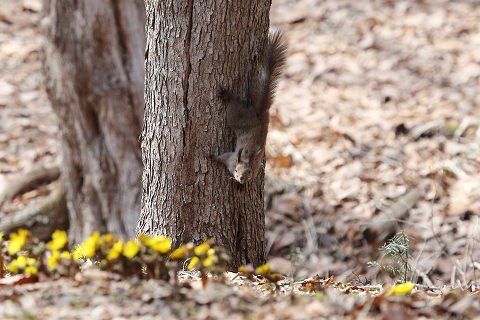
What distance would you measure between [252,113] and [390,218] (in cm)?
253

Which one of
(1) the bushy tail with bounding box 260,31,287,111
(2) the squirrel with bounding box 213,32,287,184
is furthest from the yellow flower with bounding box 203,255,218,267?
(1) the bushy tail with bounding box 260,31,287,111

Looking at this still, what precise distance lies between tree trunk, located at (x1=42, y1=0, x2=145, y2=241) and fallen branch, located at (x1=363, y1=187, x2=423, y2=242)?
2053 millimetres

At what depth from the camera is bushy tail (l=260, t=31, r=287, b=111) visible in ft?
13.7

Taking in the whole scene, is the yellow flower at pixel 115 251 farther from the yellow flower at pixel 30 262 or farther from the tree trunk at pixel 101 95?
the tree trunk at pixel 101 95

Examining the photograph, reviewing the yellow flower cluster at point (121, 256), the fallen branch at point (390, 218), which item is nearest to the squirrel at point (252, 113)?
the yellow flower cluster at point (121, 256)

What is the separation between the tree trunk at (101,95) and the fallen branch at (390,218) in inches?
80.8

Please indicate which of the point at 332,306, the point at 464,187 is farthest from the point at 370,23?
the point at 332,306

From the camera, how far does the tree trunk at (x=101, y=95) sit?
249 inches

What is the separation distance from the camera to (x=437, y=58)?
336 inches

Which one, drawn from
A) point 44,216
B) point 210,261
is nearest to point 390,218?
point 44,216

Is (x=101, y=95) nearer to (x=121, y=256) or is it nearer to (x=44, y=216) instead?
(x=44, y=216)

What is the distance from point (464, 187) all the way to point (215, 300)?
4.26 m

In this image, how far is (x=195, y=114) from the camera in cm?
405

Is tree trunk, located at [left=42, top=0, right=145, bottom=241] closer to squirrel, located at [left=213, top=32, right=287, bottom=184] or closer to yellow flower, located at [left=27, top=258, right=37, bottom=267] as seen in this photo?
squirrel, located at [left=213, top=32, right=287, bottom=184]
